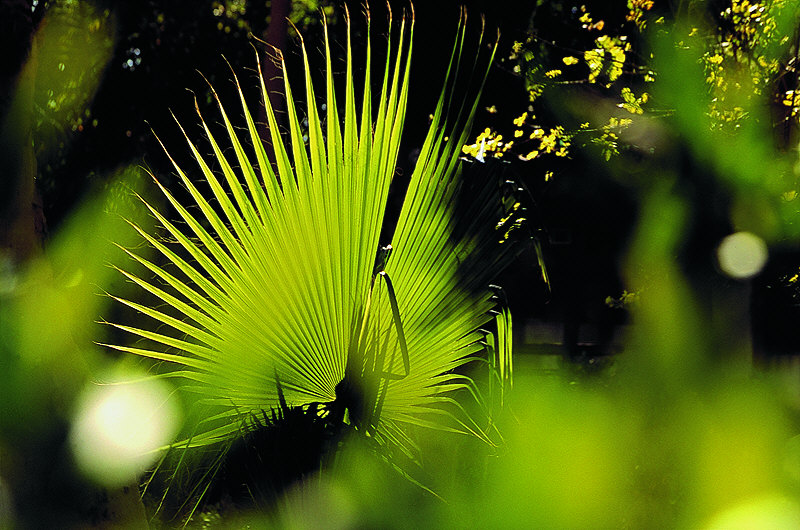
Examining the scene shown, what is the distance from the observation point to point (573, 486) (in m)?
2.00

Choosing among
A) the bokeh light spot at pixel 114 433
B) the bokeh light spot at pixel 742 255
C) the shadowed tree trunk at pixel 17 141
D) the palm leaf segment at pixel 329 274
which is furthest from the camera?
the bokeh light spot at pixel 742 255

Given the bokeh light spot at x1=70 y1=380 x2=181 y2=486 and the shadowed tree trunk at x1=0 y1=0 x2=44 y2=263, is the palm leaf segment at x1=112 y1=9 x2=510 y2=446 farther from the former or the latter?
the shadowed tree trunk at x1=0 y1=0 x2=44 y2=263

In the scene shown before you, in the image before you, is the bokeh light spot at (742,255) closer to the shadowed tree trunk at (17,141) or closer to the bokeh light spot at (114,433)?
the bokeh light spot at (114,433)

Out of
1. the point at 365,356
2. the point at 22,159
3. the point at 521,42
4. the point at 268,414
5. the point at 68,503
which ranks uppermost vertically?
the point at 521,42

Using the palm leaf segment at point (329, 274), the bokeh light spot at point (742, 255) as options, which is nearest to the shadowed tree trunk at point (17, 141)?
the palm leaf segment at point (329, 274)

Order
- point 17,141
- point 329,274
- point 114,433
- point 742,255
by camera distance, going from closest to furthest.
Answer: point 329,274 → point 114,433 → point 17,141 → point 742,255

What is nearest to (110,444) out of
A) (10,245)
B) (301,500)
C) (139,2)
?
(10,245)

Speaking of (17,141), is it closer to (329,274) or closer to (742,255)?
(329,274)

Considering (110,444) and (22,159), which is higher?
(22,159)

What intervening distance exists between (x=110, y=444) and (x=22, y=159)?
1206 mm

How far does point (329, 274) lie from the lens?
1.72m

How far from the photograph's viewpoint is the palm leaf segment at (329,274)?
5.51 ft

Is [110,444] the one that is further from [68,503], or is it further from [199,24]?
[199,24]

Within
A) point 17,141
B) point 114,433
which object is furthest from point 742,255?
point 17,141
